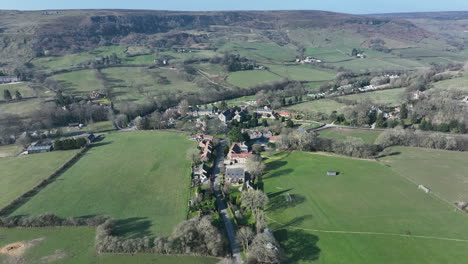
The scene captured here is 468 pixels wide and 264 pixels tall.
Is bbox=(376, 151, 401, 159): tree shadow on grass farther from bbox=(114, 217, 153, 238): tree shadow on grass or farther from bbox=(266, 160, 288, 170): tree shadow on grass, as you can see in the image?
bbox=(114, 217, 153, 238): tree shadow on grass

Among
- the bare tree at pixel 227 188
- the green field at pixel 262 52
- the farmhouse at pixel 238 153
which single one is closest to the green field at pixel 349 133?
the farmhouse at pixel 238 153

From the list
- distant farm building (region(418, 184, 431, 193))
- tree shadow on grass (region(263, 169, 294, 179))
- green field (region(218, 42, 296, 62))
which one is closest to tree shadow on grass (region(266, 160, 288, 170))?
tree shadow on grass (region(263, 169, 294, 179))

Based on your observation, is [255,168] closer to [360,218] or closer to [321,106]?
[360,218]

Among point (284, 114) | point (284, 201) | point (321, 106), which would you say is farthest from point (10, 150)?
point (321, 106)

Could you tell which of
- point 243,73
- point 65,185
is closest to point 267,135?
point 65,185

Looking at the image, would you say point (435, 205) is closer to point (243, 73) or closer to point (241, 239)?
point (241, 239)

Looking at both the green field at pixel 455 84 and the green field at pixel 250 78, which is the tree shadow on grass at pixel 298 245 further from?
the green field at pixel 250 78
